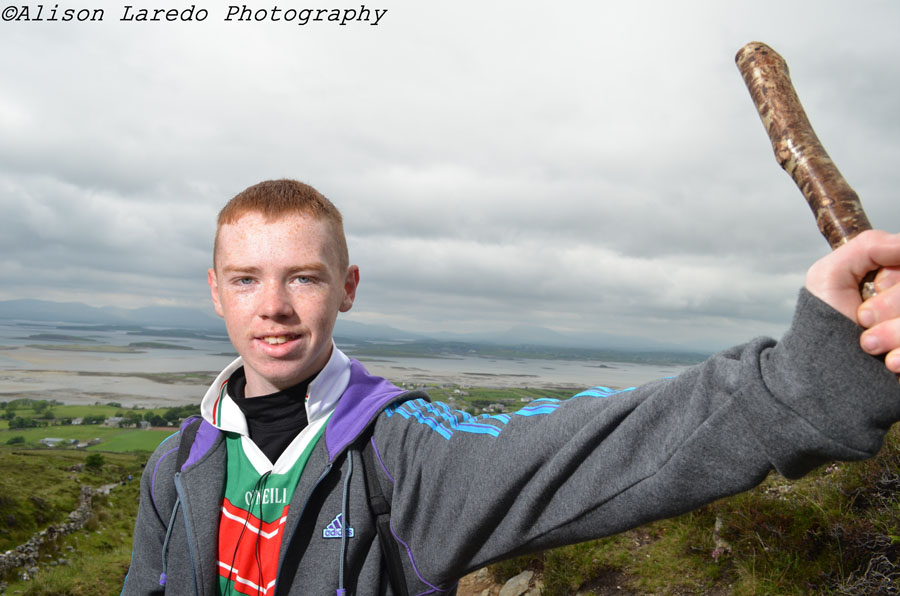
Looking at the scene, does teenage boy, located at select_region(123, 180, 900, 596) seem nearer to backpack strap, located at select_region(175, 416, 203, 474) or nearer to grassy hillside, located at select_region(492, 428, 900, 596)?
backpack strap, located at select_region(175, 416, 203, 474)

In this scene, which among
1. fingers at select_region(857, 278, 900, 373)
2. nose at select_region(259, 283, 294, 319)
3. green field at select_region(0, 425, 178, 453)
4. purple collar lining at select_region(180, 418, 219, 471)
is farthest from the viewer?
green field at select_region(0, 425, 178, 453)

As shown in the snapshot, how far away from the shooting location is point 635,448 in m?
1.57

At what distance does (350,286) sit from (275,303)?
65 centimetres

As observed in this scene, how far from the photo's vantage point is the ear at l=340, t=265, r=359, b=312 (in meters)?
2.91

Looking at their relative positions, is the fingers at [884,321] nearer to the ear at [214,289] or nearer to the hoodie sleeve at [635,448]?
the hoodie sleeve at [635,448]

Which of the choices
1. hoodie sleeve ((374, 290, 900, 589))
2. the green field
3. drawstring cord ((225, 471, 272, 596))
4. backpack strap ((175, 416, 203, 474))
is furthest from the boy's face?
the green field

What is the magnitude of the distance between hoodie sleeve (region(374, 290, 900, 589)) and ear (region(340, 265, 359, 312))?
1006 mm

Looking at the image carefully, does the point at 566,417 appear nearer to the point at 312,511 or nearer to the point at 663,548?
the point at 312,511

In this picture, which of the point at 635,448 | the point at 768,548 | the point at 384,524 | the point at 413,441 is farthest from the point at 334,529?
the point at 768,548

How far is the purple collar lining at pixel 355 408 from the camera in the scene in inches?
95.0

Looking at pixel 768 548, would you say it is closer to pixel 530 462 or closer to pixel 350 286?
pixel 530 462

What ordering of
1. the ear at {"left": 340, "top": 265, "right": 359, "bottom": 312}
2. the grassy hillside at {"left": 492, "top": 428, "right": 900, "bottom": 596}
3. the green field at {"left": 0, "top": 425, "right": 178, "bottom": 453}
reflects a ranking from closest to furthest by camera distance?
the ear at {"left": 340, "top": 265, "right": 359, "bottom": 312} < the grassy hillside at {"left": 492, "top": 428, "right": 900, "bottom": 596} < the green field at {"left": 0, "top": 425, "right": 178, "bottom": 453}

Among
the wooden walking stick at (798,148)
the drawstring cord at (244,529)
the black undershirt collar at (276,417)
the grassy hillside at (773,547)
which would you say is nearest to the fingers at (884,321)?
the wooden walking stick at (798,148)

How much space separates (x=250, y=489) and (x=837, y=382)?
265 cm
